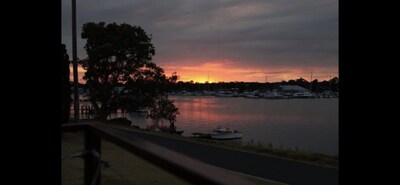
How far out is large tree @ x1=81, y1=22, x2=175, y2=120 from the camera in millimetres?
30719

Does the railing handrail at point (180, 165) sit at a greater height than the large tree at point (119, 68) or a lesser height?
lesser

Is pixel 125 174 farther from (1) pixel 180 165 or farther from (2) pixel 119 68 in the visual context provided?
(2) pixel 119 68

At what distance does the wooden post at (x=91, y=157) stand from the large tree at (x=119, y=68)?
2740cm

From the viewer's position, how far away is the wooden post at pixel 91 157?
346 centimetres

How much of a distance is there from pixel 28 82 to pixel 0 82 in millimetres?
92

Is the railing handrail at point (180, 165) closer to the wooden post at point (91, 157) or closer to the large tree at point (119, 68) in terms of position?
the wooden post at point (91, 157)

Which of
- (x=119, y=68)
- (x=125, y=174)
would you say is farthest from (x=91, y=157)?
(x=119, y=68)

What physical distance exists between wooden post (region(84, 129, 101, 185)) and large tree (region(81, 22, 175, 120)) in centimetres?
2740

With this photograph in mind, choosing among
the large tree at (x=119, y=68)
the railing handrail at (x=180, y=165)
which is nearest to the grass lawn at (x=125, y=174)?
the railing handrail at (x=180, y=165)

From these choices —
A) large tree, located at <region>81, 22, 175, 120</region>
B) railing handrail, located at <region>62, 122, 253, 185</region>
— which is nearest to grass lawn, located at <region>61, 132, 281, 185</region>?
railing handrail, located at <region>62, 122, 253, 185</region>
